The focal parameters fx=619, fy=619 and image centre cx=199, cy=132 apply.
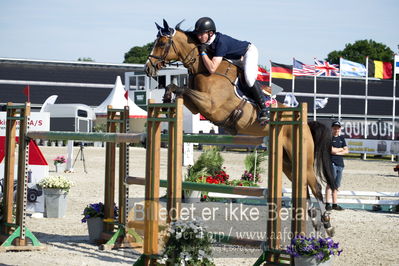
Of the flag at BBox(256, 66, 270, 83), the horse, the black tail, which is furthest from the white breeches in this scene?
the flag at BBox(256, 66, 270, 83)

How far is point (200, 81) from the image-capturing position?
6387mm

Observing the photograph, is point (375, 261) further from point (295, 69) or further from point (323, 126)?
point (295, 69)

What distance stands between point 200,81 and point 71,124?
29581mm

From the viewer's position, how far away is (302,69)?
25.9 meters

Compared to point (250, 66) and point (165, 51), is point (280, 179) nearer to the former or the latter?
point (250, 66)

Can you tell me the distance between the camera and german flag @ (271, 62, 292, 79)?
1049 inches

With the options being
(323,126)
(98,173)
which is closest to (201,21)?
(323,126)

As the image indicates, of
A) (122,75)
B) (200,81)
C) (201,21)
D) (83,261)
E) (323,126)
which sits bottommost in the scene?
(83,261)

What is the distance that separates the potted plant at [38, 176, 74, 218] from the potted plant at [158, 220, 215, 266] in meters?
4.41

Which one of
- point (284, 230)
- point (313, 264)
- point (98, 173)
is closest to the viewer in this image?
point (313, 264)

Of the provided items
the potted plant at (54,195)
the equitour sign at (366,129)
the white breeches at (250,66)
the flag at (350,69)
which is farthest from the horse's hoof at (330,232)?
the flag at (350,69)

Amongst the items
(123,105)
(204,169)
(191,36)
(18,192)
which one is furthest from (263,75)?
(18,192)

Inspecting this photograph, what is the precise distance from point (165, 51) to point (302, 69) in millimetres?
20083

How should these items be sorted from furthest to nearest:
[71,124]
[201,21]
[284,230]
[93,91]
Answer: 1. [93,91]
2. [71,124]
3. [284,230]
4. [201,21]
